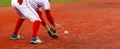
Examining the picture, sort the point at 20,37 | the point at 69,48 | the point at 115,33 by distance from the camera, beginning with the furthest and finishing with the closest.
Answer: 1. the point at 115,33
2. the point at 20,37
3. the point at 69,48

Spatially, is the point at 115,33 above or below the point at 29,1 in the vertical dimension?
below

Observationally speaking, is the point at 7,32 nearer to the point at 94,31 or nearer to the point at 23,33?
the point at 23,33

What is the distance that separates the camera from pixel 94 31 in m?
11.4

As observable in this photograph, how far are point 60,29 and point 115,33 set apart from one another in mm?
1968

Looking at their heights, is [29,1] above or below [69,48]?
above

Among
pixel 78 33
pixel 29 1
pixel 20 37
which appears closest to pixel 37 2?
pixel 29 1

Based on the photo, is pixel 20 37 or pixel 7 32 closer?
pixel 20 37

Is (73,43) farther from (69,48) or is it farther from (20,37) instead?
(20,37)

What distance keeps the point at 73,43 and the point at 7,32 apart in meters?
3.03

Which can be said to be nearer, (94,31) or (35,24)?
(35,24)

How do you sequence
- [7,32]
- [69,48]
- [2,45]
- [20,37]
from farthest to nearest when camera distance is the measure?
1. [7,32]
2. [20,37]
3. [2,45]
4. [69,48]

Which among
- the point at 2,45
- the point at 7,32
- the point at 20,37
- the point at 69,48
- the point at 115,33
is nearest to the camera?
the point at 69,48

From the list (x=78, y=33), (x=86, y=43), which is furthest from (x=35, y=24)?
(x=78, y=33)

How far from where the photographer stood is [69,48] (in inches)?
340
